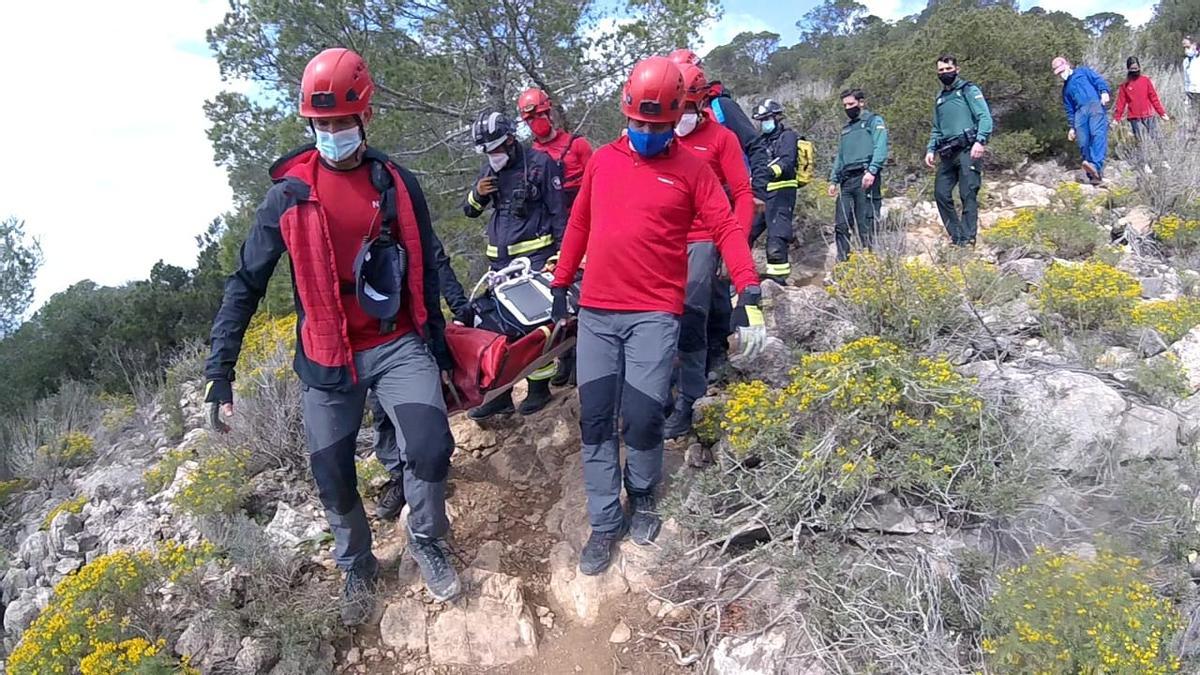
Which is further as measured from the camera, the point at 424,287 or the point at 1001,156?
the point at 1001,156

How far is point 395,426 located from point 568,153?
2374 mm

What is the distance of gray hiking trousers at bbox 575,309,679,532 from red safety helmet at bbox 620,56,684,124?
0.81 meters

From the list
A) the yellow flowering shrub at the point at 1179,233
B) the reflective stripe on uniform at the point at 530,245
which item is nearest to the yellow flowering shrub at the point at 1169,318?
the yellow flowering shrub at the point at 1179,233

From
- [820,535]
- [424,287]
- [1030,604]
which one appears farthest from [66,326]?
[1030,604]

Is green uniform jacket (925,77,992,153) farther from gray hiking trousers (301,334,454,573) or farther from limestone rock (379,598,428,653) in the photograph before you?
limestone rock (379,598,428,653)

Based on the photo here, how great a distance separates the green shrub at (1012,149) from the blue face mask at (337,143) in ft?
30.0

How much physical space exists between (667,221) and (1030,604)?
1866 millimetres

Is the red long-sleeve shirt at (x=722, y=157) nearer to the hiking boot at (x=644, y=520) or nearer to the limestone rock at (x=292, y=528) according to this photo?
the hiking boot at (x=644, y=520)

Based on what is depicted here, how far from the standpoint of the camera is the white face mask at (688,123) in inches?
152

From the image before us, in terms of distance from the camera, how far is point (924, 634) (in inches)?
Answer: 95.5

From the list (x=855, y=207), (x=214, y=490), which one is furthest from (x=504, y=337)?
(x=855, y=207)

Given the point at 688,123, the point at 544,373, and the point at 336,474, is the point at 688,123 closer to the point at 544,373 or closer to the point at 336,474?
the point at 544,373

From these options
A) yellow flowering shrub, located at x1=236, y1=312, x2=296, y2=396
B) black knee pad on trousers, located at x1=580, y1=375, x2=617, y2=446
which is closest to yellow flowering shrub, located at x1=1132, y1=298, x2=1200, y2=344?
black knee pad on trousers, located at x1=580, y1=375, x2=617, y2=446

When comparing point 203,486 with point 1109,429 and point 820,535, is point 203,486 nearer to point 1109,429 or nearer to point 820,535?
point 820,535
